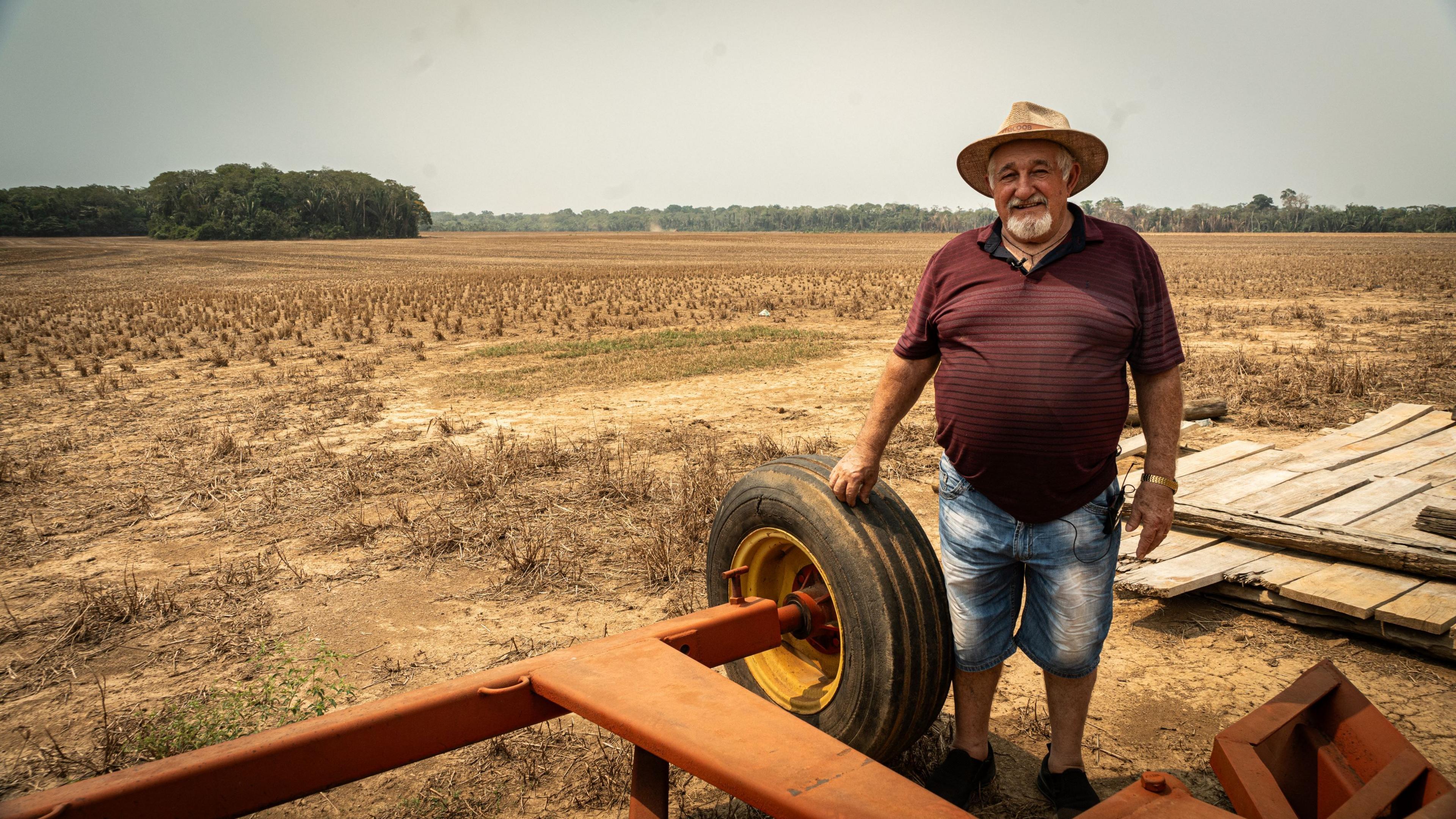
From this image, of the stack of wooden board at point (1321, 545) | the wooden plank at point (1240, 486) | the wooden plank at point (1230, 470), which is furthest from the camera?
the wooden plank at point (1230, 470)

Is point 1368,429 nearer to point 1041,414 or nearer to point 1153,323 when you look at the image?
point 1153,323

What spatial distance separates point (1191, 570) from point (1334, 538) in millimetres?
657

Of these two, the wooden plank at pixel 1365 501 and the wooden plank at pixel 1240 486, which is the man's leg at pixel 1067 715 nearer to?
the wooden plank at pixel 1365 501

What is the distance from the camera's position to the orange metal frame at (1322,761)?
6.52ft

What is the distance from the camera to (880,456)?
107 inches

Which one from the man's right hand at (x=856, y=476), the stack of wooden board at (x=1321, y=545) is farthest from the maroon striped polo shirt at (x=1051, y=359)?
the stack of wooden board at (x=1321, y=545)

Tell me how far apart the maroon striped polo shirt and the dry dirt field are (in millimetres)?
1276

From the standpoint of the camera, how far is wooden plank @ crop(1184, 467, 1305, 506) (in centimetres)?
474

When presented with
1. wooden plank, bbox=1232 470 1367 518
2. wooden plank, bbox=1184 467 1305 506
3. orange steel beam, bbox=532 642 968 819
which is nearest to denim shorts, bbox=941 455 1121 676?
orange steel beam, bbox=532 642 968 819

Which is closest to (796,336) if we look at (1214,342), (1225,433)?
(1214,342)

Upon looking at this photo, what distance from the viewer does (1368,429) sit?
20.0ft

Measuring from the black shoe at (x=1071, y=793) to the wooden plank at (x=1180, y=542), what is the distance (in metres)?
1.98

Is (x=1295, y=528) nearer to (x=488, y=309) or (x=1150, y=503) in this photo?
(x=1150, y=503)

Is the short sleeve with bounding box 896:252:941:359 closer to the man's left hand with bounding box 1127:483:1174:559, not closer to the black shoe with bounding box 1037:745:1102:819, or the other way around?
the man's left hand with bounding box 1127:483:1174:559
